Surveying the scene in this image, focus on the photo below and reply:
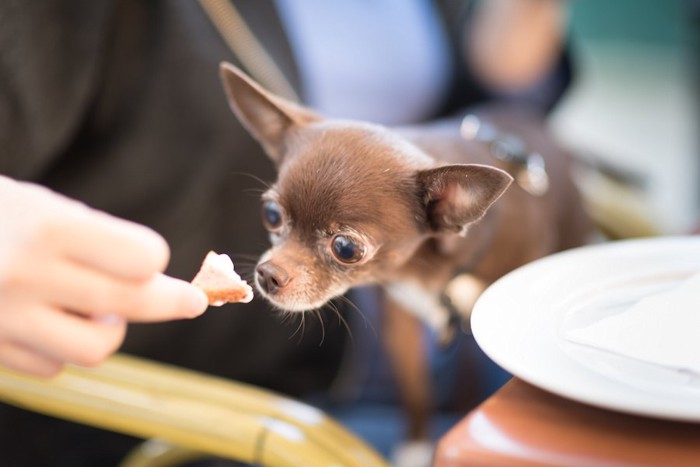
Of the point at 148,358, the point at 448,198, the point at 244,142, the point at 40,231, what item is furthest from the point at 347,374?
the point at 40,231

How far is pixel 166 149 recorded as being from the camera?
0.90m

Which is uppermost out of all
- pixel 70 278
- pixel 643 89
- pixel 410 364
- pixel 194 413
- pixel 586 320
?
pixel 70 278

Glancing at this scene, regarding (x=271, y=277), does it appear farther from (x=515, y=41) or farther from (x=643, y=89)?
(x=643, y=89)

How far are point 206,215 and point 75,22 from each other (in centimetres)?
30

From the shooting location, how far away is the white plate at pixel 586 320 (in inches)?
15.6

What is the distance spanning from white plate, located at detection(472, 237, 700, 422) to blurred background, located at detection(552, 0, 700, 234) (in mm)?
2146

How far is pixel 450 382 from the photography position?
3.87 feet

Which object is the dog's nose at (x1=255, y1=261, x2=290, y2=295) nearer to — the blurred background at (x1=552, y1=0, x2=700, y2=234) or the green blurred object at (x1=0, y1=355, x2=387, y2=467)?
the green blurred object at (x1=0, y1=355, x2=387, y2=467)

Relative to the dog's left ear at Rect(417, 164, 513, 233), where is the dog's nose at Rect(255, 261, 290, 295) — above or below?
below

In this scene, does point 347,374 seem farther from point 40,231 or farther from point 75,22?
point 40,231

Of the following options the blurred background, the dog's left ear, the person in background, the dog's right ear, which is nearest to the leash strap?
the person in background

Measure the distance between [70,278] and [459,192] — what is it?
0.33 metres

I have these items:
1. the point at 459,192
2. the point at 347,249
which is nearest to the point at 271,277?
the point at 347,249

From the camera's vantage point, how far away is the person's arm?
3.88ft
